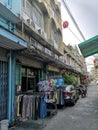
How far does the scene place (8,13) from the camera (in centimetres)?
780

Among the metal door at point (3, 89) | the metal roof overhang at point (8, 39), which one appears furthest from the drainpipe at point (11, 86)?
the metal roof overhang at point (8, 39)

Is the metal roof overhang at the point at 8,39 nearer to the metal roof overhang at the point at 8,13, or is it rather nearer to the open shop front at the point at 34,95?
the metal roof overhang at the point at 8,13

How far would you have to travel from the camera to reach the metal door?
315 inches

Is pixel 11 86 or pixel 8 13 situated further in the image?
pixel 11 86

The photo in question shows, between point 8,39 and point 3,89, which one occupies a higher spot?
point 8,39

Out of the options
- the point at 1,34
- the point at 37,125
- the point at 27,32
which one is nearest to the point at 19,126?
the point at 37,125

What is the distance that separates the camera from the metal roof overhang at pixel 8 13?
7.30 meters

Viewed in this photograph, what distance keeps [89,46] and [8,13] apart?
611cm

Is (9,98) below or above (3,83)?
below

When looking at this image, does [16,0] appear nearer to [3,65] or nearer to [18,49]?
[18,49]

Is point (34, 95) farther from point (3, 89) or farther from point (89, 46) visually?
point (89, 46)

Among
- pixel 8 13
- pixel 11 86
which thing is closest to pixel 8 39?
pixel 8 13

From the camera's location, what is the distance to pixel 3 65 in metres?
8.20

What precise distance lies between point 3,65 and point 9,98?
1396mm
